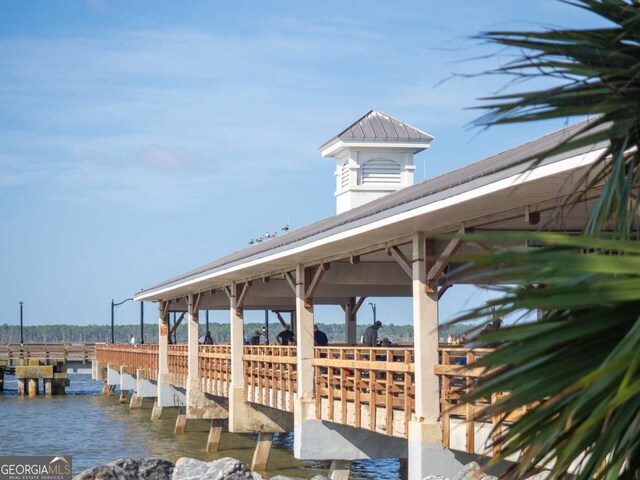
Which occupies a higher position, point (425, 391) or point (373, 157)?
point (373, 157)

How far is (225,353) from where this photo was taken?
28.4m

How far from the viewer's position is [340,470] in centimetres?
2016

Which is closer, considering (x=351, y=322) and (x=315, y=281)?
(x=315, y=281)

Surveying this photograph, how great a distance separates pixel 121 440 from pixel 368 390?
19171 mm

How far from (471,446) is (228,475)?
15.8 ft

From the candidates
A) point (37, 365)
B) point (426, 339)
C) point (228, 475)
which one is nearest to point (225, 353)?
point (228, 475)

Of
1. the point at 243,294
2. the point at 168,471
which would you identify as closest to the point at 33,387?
the point at 243,294

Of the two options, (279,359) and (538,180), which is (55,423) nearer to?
(279,359)

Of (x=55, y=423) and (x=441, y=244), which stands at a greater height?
(x=441, y=244)

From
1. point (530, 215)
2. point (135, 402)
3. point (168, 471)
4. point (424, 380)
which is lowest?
point (135, 402)

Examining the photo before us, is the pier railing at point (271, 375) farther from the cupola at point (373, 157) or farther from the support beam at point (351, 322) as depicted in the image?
the cupola at point (373, 157)

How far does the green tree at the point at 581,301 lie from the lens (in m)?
3.31

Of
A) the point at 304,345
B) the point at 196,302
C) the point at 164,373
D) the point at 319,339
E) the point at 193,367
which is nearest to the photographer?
the point at 304,345

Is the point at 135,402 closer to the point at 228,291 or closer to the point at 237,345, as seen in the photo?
the point at 228,291
